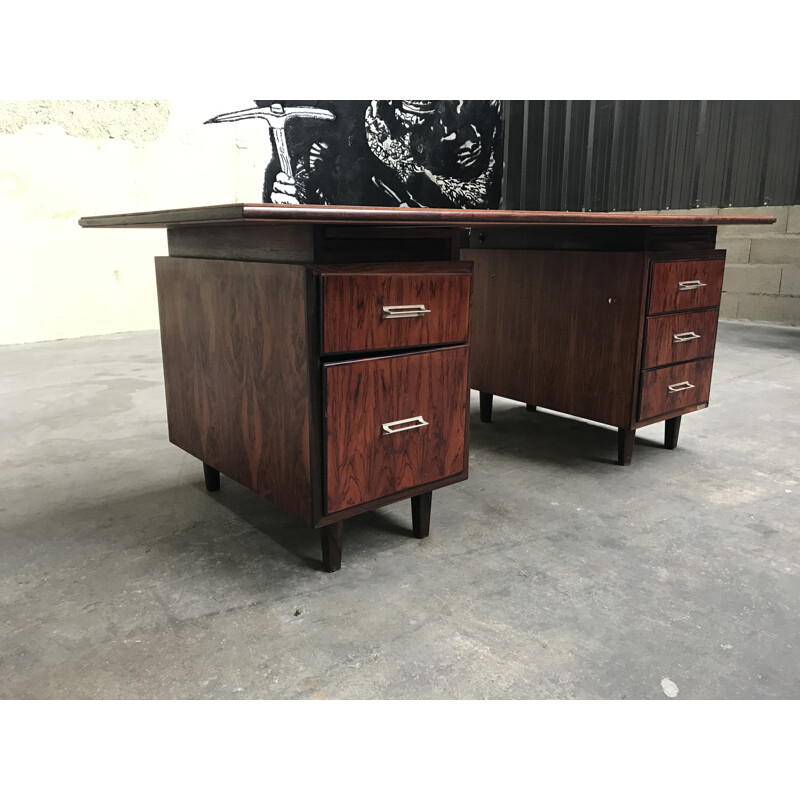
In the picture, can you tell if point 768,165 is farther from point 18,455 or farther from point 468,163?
point 18,455

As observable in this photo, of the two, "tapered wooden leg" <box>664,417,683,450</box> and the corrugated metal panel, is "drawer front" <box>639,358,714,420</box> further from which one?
the corrugated metal panel

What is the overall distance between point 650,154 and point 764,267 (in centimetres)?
128

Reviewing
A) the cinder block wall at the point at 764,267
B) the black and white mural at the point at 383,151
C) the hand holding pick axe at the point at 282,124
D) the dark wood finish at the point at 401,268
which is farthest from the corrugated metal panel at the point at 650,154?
the dark wood finish at the point at 401,268

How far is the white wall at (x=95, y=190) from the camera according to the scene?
393 cm

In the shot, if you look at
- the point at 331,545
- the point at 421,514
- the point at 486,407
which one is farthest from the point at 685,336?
the point at 331,545

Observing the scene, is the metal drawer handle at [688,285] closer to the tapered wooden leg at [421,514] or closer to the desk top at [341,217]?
the desk top at [341,217]

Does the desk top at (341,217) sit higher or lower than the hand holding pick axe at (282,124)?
lower

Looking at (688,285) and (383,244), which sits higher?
(383,244)

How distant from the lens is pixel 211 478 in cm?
180

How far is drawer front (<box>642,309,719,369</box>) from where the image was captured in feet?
6.33

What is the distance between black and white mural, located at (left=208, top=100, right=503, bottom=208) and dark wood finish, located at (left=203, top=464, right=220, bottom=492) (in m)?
3.34

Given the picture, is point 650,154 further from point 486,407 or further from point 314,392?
point 314,392
